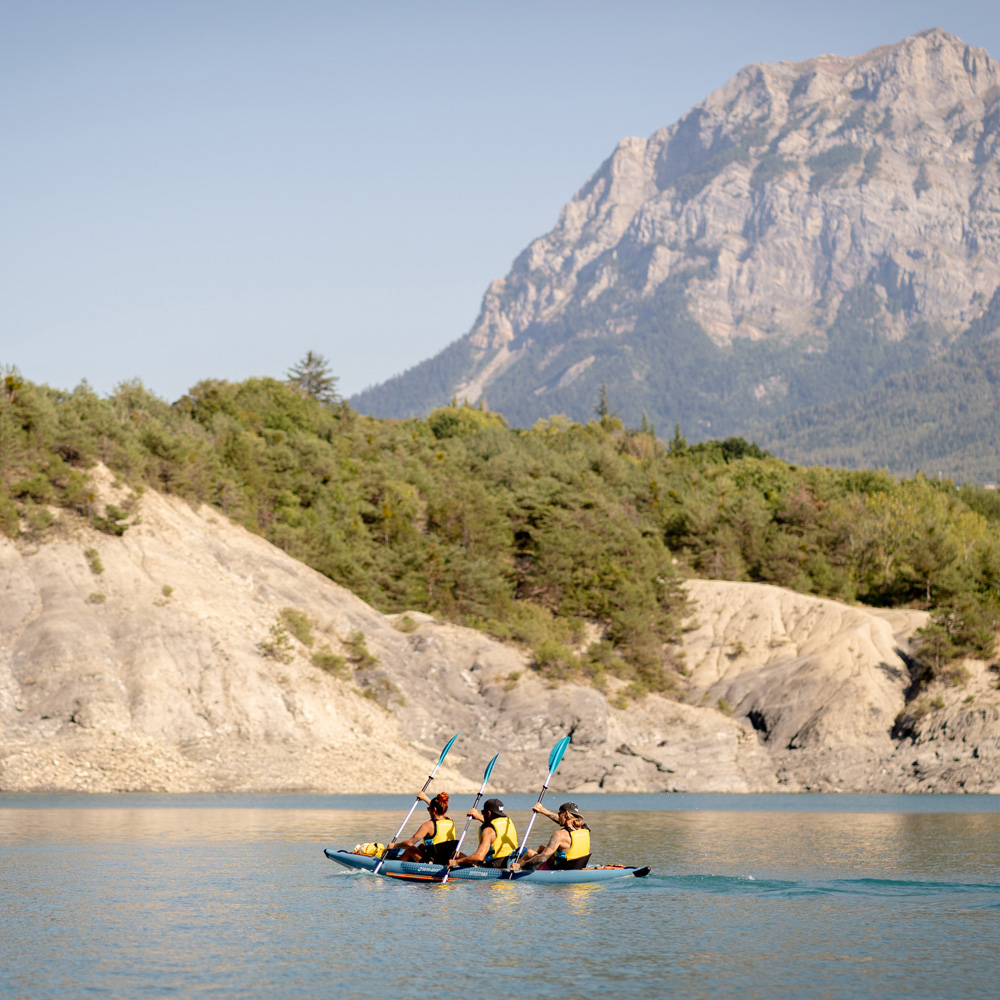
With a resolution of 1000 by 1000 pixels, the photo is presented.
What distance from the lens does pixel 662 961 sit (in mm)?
24000

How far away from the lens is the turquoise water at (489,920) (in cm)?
2225

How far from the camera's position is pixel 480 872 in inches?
1304

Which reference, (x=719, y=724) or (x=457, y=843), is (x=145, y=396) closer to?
(x=719, y=724)

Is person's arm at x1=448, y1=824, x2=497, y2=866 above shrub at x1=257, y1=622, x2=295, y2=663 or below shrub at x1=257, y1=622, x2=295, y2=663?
below

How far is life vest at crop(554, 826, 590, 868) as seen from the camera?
32.4m

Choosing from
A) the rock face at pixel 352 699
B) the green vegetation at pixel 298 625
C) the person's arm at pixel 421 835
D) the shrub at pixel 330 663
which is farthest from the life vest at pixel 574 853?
the green vegetation at pixel 298 625

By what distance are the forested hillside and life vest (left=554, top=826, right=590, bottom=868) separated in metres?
46.7

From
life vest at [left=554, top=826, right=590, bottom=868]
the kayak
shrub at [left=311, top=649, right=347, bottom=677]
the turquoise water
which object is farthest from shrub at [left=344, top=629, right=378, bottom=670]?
life vest at [left=554, top=826, right=590, bottom=868]

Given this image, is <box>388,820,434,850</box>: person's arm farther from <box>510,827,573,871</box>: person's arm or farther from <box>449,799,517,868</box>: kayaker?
<box>510,827,573,871</box>: person's arm

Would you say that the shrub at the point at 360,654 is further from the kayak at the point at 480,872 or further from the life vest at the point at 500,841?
the life vest at the point at 500,841

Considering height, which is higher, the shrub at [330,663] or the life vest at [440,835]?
the shrub at [330,663]

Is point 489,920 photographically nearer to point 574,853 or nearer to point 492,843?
point 574,853

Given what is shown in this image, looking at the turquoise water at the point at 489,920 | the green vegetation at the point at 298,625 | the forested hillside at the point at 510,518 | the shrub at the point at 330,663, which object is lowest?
the turquoise water at the point at 489,920

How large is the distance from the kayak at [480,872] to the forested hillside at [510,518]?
139 ft
